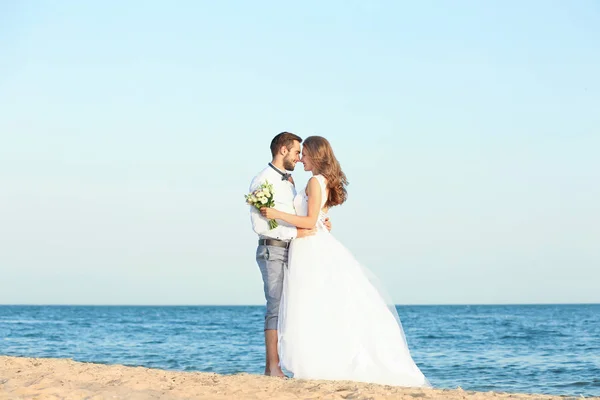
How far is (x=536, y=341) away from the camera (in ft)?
78.9

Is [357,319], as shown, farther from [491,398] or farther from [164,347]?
[164,347]

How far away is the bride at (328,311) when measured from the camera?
7277 millimetres

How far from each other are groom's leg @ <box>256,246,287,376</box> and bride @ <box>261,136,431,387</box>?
10cm

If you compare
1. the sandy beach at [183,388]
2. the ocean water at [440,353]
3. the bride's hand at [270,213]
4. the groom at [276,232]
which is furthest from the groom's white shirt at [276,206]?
the ocean water at [440,353]

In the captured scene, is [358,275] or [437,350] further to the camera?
[437,350]

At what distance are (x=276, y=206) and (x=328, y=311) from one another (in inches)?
45.3

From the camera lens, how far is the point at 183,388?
6680 mm

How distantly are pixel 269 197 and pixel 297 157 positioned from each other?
0.54m

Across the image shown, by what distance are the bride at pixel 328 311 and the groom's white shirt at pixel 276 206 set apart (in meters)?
0.12

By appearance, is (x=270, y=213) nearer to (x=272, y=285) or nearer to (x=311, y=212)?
(x=311, y=212)

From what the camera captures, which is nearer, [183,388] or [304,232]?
[183,388]

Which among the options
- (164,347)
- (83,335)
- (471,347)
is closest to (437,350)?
(471,347)

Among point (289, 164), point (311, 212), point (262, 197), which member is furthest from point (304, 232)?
point (289, 164)

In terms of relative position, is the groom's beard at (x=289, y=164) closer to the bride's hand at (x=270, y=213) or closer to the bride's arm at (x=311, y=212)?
the bride's arm at (x=311, y=212)
